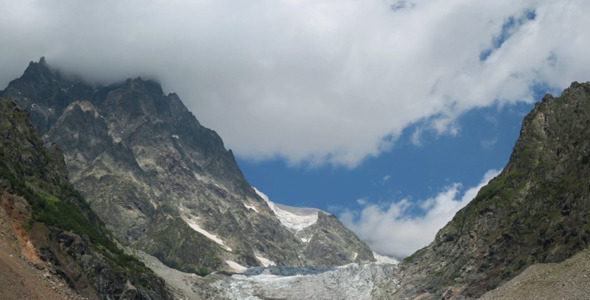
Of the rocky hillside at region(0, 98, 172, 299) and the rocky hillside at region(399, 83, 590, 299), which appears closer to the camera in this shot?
the rocky hillside at region(0, 98, 172, 299)

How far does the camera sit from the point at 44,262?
11612cm

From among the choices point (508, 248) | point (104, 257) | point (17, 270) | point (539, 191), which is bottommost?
point (17, 270)

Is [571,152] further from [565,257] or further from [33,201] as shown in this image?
[33,201]

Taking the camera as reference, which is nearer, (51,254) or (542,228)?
(51,254)

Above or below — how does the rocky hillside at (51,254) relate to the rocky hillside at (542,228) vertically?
below

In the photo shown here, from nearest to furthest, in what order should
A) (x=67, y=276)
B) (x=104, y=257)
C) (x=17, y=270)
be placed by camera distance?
1. (x=17, y=270)
2. (x=67, y=276)
3. (x=104, y=257)

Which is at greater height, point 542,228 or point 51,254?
point 542,228

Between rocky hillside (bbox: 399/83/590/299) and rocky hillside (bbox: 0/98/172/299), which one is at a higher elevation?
rocky hillside (bbox: 399/83/590/299)

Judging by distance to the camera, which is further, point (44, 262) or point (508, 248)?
point (508, 248)

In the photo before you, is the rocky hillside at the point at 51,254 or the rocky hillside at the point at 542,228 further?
the rocky hillside at the point at 542,228

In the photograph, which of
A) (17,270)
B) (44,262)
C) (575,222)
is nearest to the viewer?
(17,270)

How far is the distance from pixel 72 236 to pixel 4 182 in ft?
73.0

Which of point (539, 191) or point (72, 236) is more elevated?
point (539, 191)

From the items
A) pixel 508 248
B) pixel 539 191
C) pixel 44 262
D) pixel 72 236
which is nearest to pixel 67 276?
pixel 44 262
